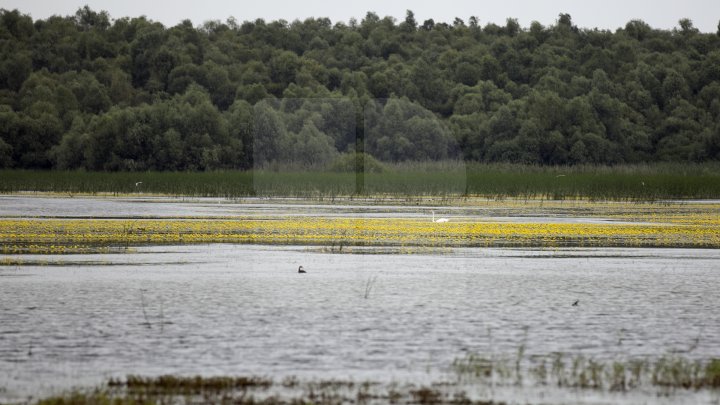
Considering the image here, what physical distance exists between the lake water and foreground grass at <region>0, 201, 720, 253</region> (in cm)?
371

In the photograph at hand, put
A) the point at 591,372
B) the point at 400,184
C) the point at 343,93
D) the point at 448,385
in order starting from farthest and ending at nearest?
1. the point at 343,93
2. the point at 400,184
3. the point at 591,372
4. the point at 448,385

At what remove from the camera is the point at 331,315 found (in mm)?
15070

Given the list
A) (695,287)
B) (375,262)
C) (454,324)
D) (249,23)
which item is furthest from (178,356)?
(249,23)

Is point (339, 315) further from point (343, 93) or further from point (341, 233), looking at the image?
point (343, 93)

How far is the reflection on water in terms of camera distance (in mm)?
11727

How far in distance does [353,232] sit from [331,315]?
53.3 feet

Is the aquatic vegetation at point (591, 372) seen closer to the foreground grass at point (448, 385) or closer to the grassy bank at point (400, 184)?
the foreground grass at point (448, 385)

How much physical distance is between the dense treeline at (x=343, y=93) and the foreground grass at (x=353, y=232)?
3698 cm

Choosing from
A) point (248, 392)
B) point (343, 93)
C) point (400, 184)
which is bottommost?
point (248, 392)

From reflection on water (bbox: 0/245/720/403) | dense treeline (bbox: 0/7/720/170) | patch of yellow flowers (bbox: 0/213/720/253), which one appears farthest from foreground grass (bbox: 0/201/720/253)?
dense treeline (bbox: 0/7/720/170)

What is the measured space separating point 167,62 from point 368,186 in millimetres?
60286

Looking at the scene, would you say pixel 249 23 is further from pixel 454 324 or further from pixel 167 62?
pixel 454 324

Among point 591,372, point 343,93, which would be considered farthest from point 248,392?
point 343,93

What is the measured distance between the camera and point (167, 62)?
116688mm
